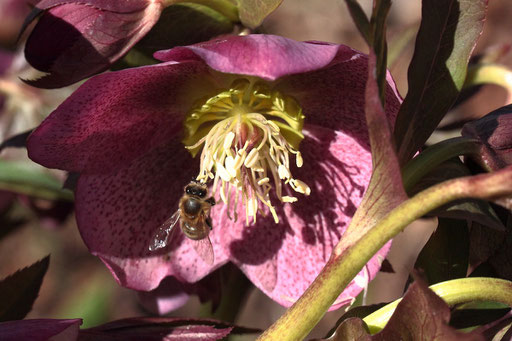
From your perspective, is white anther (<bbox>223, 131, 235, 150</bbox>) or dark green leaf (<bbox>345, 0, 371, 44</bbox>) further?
white anther (<bbox>223, 131, 235, 150</bbox>)

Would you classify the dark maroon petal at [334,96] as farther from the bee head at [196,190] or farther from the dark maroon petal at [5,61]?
the dark maroon petal at [5,61]

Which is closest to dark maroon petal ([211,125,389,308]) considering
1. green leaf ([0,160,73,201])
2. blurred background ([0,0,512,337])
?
green leaf ([0,160,73,201])

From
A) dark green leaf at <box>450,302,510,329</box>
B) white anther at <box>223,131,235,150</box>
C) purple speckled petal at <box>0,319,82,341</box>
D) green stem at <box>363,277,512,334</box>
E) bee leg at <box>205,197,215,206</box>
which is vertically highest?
green stem at <box>363,277,512,334</box>

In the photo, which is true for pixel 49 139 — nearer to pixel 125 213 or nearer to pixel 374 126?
pixel 125 213

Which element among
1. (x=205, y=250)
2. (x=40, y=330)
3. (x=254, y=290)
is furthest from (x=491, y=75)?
(x=254, y=290)

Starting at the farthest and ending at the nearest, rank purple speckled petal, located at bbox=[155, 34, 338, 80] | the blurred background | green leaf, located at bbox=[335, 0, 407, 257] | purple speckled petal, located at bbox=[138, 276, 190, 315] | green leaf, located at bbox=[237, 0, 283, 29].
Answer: the blurred background
purple speckled petal, located at bbox=[138, 276, 190, 315]
green leaf, located at bbox=[237, 0, 283, 29]
purple speckled petal, located at bbox=[155, 34, 338, 80]
green leaf, located at bbox=[335, 0, 407, 257]

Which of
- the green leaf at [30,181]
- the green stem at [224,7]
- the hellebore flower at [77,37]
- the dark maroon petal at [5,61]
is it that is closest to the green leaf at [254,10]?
the green stem at [224,7]

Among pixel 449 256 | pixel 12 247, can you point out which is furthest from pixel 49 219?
pixel 12 247

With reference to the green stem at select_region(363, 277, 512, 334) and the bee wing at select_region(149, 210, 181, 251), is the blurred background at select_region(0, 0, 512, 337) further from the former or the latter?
the green stem at select_region(363, 277, 512, 334)
